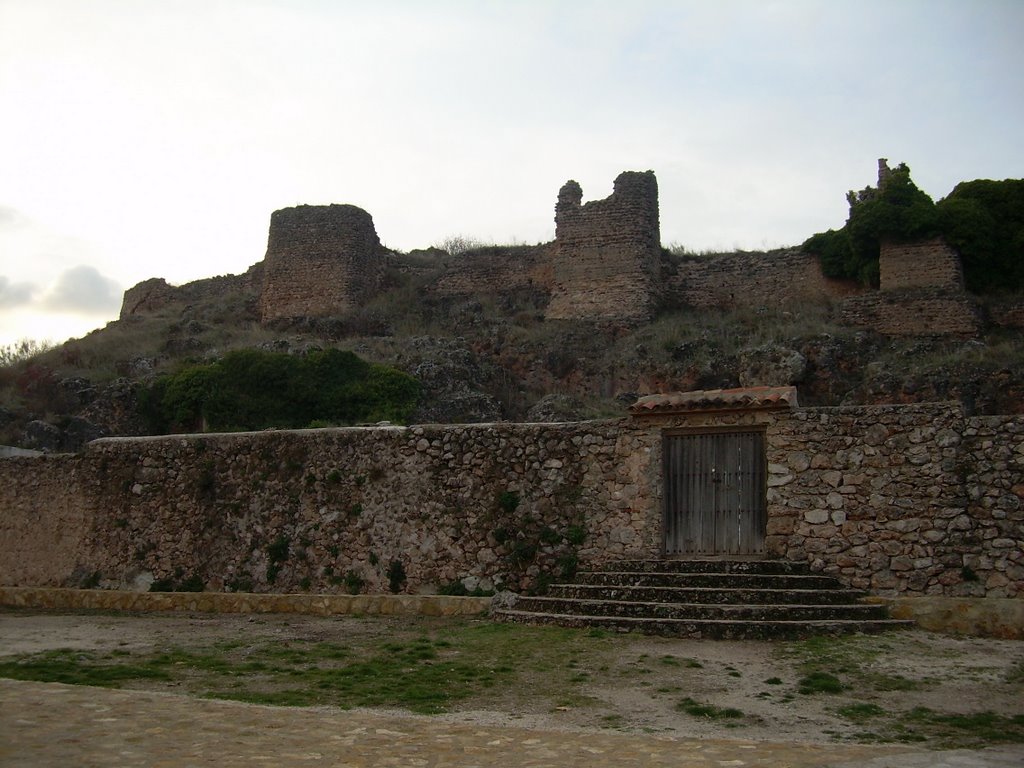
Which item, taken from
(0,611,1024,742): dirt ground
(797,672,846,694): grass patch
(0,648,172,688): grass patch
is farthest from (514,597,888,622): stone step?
(0,648,172,688): grass patch

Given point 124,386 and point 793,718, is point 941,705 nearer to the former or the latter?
point 793,718

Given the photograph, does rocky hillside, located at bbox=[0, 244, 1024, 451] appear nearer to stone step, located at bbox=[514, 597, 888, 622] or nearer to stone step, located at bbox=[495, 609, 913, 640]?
stone step, located at bbox=[514, 597, 888, 622]

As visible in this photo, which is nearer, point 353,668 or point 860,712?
point 860,712

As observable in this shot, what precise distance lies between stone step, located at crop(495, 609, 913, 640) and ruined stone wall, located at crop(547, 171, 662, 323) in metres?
19.9

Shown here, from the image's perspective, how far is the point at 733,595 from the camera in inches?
440

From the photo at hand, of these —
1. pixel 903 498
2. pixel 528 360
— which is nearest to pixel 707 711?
pixel 903 498

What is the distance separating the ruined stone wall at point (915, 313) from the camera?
86.8 feet

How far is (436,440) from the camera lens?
1402 centimetres

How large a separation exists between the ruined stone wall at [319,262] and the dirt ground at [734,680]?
23979 mm

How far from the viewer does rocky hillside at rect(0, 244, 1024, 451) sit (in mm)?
24388

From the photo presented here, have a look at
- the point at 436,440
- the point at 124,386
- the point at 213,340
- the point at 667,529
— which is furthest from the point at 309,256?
the point at 667,529

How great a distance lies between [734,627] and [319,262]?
2735cm

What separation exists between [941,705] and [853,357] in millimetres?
18594

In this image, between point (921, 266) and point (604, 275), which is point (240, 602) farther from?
point (921, 266)
